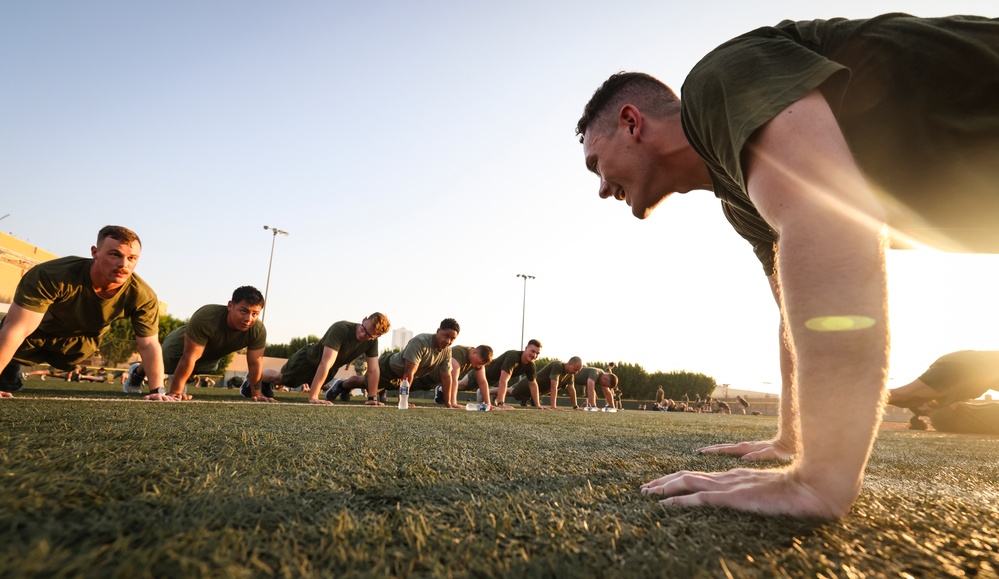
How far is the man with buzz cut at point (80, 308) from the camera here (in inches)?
159

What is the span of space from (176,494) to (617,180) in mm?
1667

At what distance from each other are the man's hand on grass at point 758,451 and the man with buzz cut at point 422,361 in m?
6.46

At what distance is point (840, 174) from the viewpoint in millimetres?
985

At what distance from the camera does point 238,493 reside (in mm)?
919


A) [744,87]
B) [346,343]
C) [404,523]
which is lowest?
[404,523]

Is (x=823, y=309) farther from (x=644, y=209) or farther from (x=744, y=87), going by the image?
(x=644, y=209)

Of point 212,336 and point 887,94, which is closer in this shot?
point 887,94

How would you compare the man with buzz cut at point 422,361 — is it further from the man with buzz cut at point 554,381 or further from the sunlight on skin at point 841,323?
the sunlight on skin at point 841,323

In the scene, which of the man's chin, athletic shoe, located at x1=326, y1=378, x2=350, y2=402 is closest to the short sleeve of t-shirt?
the man's chin

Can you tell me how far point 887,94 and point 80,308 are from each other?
20.1 ft

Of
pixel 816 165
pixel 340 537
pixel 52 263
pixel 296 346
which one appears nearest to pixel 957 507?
pixel 816 165

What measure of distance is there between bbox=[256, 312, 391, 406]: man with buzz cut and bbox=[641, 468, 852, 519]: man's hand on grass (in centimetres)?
676

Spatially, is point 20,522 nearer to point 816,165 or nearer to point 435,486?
point 435,486

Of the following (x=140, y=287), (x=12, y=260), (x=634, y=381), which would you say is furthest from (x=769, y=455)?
(x=12, y=260)
